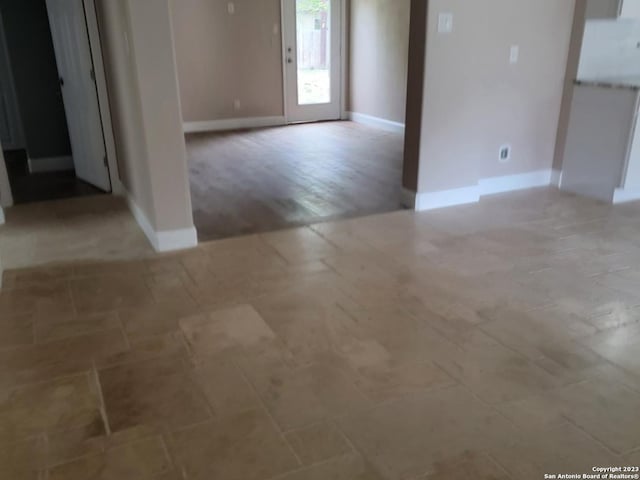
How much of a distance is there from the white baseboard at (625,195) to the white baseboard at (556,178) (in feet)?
1.78

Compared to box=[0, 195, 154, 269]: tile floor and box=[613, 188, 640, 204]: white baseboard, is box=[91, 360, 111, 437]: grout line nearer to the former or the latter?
box=[0, 195, 154, 269]: tile floor

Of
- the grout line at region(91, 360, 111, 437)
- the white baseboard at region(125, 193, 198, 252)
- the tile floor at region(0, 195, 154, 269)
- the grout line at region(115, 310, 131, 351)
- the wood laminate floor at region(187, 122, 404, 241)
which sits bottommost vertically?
the grout line at region(91, 360, 111, 437)

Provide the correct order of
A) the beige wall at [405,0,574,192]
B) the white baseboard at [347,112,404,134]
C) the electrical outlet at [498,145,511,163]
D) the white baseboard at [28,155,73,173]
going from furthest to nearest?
the white baseboard at [347,112,404,134]
the white baseboard at [28,155,73,173]
the electrical outlet at [498,145,511,163]
the beige wall at [405,0,574,192]

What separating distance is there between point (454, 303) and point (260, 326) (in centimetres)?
102

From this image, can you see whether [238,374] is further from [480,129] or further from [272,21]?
[272,21]

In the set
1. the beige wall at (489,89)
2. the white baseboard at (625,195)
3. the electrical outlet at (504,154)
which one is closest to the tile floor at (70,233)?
the beige wall at (489,89)

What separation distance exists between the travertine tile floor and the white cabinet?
1742 millimetres

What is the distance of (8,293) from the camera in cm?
307

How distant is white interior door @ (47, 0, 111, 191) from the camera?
4.53 metres

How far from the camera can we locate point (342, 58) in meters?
8.59

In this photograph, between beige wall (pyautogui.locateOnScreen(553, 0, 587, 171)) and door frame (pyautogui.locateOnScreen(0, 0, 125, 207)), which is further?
beige wall (pyautogui.locateOnScreen(553, 0, 587, 171))

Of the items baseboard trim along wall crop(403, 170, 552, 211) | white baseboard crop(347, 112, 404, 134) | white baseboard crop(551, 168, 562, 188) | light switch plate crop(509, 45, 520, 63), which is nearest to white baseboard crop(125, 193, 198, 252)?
baseboard trim along wall crop(403, 170, 552, 211)

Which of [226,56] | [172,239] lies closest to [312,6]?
[226,56]

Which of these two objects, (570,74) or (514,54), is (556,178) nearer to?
(570,74)
